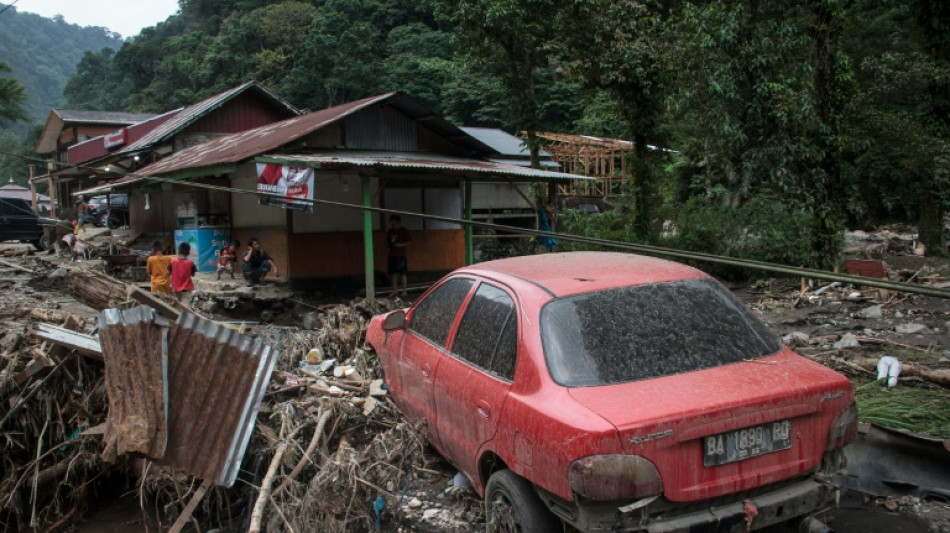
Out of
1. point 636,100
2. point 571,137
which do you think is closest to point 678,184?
point 571,137

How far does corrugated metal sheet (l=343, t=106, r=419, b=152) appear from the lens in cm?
1345

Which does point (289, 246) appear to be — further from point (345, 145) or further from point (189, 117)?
point (189, 117)

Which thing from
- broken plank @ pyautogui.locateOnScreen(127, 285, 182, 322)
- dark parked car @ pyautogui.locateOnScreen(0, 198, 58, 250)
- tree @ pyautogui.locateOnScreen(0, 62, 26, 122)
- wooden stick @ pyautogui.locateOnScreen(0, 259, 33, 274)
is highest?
tree @ pyautogui.locateOnScreen(0, 62, 26, 122)

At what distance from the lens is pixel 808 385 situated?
3.08 m

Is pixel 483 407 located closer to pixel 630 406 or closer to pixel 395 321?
pixel 630 406

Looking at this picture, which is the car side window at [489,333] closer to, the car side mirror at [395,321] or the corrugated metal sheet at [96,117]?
the car side mirror at [395,321]

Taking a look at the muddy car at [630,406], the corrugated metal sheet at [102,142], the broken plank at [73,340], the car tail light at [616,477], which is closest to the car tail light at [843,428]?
the muddy car at [630,406]

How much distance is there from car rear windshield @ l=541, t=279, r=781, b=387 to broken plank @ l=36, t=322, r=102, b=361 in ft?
10.9

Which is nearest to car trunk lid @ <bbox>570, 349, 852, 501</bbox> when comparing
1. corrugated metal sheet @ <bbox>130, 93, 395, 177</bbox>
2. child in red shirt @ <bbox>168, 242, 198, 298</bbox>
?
child in red shirt @ <bbox>168, 242, 198, 298</bbox>

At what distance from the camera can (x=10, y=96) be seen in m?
29.2

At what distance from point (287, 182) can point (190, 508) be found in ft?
25.1

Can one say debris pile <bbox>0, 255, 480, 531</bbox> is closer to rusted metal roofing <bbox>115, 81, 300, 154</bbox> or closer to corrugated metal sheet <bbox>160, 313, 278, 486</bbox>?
corrugated metal sheet <bbox>160, 313, 278, 486</bbox>

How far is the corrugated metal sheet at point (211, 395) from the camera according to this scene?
164 inches

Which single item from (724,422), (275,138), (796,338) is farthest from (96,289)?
(796,338)
